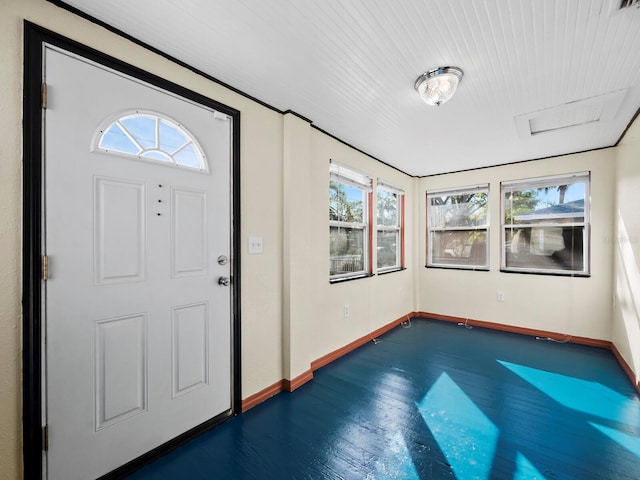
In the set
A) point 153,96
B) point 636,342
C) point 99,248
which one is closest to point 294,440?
point 99,248

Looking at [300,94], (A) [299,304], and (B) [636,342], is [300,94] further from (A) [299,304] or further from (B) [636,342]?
(B) [636,342]

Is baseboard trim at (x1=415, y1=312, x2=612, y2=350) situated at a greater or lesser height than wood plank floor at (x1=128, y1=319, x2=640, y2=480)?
greater

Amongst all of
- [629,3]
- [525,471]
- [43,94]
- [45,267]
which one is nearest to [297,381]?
[525,471]

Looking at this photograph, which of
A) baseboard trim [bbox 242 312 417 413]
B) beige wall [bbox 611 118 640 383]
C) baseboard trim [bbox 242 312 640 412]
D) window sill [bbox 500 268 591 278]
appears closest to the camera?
baseboard trim [bbox 242 312 417 413]

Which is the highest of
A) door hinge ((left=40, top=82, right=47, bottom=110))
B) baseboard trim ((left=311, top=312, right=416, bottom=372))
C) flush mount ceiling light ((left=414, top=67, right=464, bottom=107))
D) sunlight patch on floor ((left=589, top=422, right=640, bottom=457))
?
flush mount ceiling light ((left=414, top=67, right=464, bottom=107))

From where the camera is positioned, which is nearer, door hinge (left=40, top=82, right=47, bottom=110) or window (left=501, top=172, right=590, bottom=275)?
door hinge (left=40, top=82, right=47, bottom=110)

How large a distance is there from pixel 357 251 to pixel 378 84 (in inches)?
79.5

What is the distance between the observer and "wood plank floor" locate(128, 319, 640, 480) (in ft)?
5.39

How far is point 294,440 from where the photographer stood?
6.15 feet

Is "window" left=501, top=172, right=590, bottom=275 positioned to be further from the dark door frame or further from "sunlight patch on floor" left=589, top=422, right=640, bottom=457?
the dark door frame

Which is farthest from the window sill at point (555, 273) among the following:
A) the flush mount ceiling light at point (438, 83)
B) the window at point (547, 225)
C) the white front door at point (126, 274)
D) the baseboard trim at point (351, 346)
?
the white front door at point (126, 274)

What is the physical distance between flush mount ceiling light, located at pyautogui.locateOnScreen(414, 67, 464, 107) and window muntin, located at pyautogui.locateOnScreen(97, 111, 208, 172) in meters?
1.57

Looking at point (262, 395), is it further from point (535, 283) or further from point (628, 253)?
point (535, 283)

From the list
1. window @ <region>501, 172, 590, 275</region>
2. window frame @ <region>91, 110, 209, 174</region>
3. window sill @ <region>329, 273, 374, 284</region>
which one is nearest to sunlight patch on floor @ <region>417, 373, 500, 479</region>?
window sill @ <region>329, 273, 374, 284</region>
